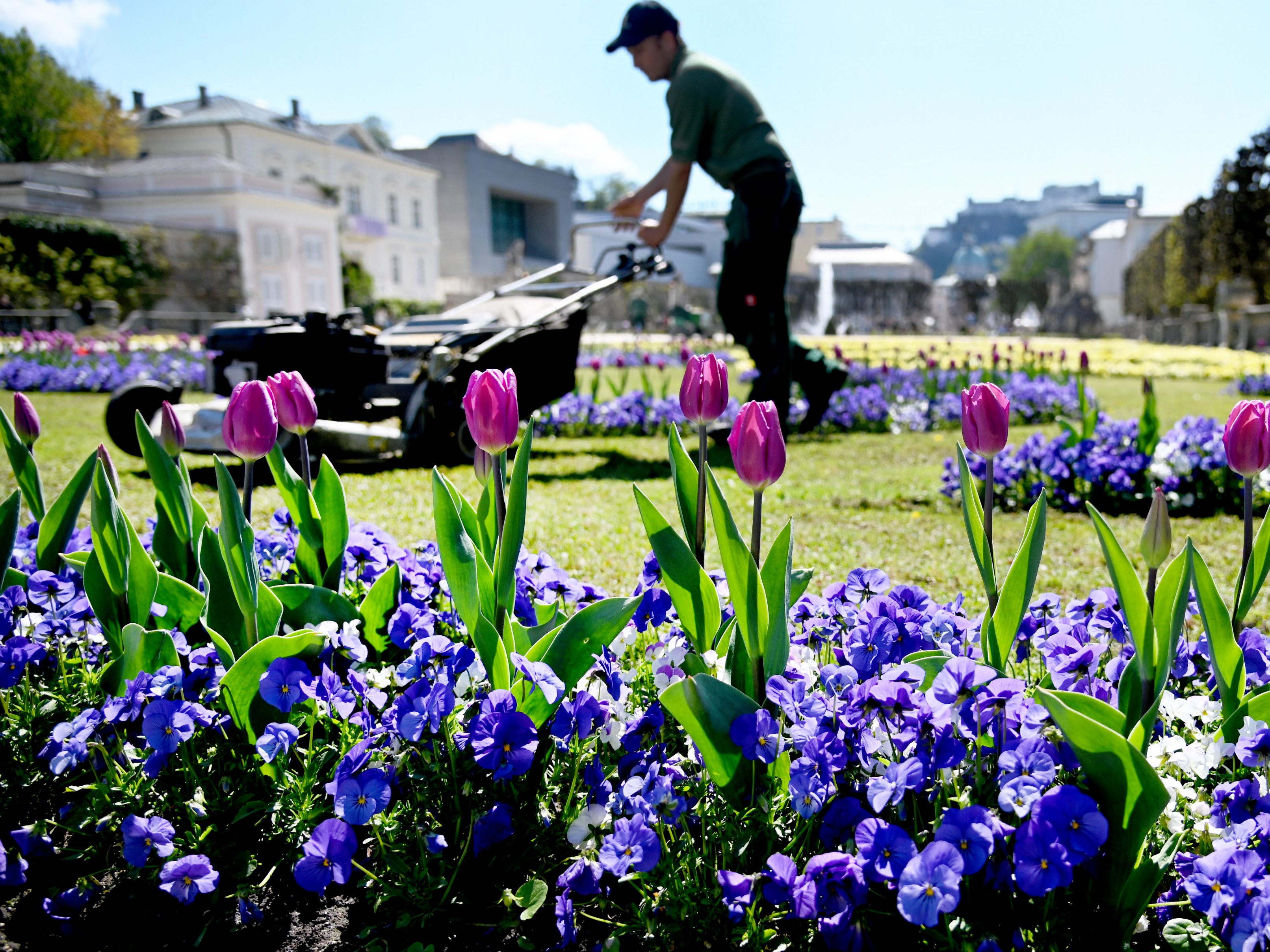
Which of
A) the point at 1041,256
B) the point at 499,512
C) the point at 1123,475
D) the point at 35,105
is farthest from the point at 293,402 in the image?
the point at 1041,256

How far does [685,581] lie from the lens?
149 cm

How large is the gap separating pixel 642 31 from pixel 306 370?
2.78 metres

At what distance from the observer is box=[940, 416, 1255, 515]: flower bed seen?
15.0 ft

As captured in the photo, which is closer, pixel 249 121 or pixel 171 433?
pixel 171 433

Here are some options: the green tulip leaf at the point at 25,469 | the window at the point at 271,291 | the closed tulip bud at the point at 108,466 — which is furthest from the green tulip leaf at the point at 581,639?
the window at the point at 271,291

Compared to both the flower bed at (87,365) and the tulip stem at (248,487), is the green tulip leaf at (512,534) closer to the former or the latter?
the tulip stem at (248,487)

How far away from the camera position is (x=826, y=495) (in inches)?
191

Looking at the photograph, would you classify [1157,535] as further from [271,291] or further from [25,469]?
[271,291]

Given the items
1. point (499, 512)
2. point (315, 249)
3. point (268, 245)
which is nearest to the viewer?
point (499, 512)

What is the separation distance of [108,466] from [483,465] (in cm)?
73

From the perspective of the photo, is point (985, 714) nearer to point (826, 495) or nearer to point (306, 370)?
point (826, 495)

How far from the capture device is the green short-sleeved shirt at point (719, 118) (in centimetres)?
528

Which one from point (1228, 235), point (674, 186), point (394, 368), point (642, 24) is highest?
point (1228, 235)

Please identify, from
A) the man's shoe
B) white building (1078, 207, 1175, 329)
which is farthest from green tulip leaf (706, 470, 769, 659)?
white building (1078, 207, 1175, 329)
